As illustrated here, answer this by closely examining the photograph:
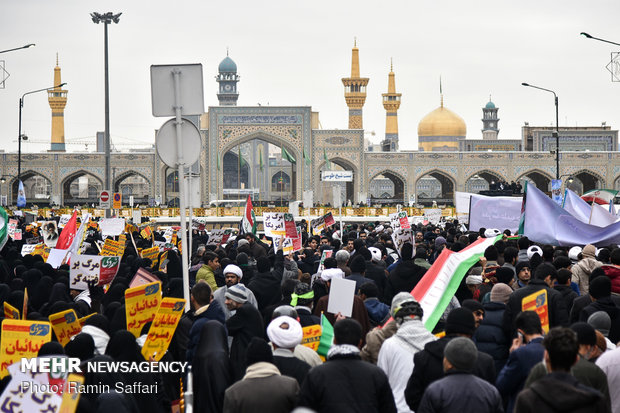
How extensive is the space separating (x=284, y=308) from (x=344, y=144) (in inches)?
1759

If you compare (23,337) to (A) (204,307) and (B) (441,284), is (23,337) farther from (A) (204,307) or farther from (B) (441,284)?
(B) (441,284)

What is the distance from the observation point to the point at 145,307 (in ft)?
21.9

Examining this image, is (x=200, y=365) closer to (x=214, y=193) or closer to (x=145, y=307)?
(x=145, y=307)

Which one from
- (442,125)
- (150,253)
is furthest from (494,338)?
(442,125)

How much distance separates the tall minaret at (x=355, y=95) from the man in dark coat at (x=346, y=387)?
5051cm

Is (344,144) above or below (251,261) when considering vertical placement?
above

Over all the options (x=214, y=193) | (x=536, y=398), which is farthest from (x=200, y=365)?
(x=214, y=193)

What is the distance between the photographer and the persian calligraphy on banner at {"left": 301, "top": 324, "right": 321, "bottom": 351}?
5.98 metres

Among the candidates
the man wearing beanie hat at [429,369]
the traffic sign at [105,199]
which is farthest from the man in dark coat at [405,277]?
the traffic sign at [105,199]

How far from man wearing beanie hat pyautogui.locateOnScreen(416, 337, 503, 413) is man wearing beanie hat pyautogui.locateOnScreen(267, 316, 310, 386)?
0.95 m

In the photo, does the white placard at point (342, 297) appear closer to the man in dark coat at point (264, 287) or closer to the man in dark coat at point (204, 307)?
the man in dark coat at point (204, 307)

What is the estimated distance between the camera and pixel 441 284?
6.86 m

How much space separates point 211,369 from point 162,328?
0.63m

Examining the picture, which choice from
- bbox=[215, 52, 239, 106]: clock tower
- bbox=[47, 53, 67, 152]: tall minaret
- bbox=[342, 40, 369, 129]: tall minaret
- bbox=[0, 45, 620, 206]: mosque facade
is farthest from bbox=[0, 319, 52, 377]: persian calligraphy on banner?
bbox=[215, 52, 239, 106]: clock tower
